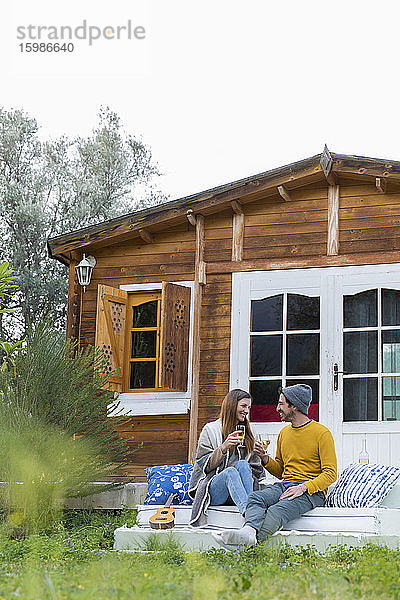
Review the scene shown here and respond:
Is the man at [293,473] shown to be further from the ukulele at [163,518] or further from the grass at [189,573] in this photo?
the ukulele at [163,518]

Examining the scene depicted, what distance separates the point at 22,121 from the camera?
18859 mm

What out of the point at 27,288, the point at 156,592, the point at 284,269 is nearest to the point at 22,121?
the point at 27,288

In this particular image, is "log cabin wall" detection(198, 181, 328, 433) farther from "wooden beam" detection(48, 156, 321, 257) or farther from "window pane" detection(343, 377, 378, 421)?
"window pane" detection(343, 377, 378, 421)

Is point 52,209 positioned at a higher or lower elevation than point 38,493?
higher

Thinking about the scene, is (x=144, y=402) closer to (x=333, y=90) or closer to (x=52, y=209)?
(x=52, y=209)

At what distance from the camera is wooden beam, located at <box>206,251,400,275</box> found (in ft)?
28.4

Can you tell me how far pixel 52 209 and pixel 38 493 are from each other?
1091cm

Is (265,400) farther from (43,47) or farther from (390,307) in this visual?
(43,47)

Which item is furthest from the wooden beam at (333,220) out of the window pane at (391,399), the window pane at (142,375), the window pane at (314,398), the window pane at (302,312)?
the window pane at (142,375)

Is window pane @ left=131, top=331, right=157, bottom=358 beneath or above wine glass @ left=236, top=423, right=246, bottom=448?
above

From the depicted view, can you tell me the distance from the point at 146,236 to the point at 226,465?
143 inches

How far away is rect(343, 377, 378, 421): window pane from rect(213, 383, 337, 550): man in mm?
1858

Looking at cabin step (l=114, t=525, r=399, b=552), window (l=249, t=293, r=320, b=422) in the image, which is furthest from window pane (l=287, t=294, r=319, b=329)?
cabin step (l=114, t=525, r=399, b=552)

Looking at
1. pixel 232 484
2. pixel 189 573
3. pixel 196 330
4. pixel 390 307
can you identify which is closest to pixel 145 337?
pixel 196 330
